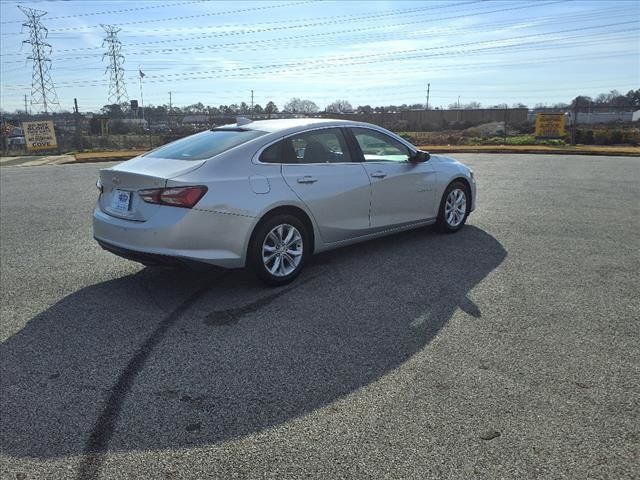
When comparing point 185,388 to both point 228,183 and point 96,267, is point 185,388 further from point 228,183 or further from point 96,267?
point 96,267

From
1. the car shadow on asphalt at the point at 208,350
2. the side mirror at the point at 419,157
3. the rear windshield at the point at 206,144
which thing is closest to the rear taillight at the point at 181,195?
the rear windshield at the point at 206,144

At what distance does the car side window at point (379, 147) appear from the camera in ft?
19.9

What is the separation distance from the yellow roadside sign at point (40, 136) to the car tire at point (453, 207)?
25239 millimetres

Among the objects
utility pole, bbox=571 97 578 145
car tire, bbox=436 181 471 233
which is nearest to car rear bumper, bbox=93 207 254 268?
car tire, bbox=436 181 471 233

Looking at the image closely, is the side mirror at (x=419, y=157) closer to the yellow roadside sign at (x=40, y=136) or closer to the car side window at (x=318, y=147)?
the car side window at (x=318, y=147)

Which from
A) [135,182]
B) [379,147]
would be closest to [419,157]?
[379,147]

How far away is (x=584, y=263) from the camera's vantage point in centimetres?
579

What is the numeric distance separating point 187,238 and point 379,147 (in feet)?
8.85

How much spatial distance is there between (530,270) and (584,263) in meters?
0.71

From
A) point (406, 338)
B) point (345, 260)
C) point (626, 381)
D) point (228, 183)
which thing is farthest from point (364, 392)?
point (345, 260)

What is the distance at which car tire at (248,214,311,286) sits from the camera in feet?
16.0

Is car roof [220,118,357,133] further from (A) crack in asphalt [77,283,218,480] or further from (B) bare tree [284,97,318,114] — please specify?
(B) bare tree [284,97,318,114]

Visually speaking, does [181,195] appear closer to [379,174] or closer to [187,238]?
[187,238]

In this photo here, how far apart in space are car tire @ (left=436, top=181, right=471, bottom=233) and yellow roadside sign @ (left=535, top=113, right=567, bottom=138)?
22741 millimetres
